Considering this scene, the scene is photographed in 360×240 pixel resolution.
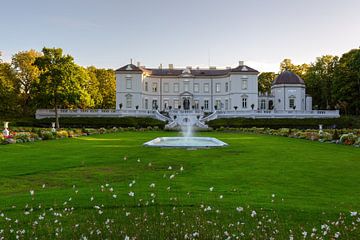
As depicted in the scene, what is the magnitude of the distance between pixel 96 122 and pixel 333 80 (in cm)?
3366

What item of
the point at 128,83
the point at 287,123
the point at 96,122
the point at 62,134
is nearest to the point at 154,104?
the point at 128,83

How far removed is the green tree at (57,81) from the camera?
134ft

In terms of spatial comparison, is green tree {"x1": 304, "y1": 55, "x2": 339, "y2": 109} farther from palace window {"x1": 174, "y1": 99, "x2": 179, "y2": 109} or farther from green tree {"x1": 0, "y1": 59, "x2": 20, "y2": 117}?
green tree {"x1": 0, "y1": 59, "x2": 20, "y2": 117}

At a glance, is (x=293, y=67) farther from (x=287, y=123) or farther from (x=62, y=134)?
(x=62, y=134)

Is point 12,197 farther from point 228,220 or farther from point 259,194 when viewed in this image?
point 259,194

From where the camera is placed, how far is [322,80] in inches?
2388

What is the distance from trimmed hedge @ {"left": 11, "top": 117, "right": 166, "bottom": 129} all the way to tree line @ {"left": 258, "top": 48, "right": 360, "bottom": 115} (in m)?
25.3

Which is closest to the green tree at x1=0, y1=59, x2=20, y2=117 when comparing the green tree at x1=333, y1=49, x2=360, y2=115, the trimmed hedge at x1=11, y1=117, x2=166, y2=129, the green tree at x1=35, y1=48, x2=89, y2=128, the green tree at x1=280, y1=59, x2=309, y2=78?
the trimmed hedge at x1=11, y1=117, x2=166, y2=129

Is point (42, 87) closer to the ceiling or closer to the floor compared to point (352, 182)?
closer to the ceiling

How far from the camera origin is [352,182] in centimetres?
911

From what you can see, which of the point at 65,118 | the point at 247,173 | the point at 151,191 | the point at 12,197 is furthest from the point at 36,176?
the point at 65,118

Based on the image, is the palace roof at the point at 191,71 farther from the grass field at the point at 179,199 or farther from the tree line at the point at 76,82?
the grass field at the point at 179,199

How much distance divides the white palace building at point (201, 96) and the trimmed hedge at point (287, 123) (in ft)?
10.3

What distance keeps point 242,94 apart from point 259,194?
168 ft
